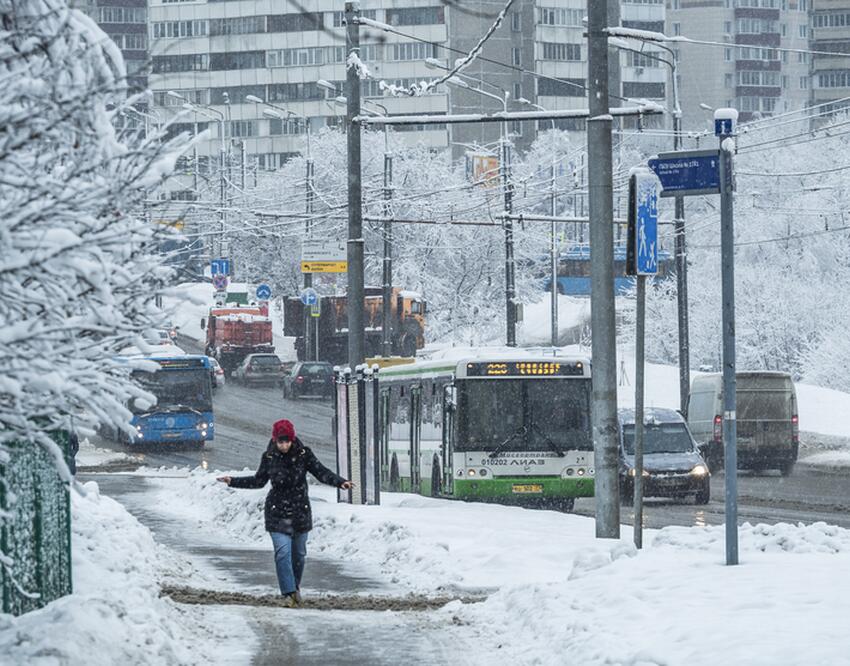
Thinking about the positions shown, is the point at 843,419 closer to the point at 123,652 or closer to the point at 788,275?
the point at 788,275

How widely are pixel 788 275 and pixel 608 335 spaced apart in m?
68.6

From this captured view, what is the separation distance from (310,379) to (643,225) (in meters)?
55.2

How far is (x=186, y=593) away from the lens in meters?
15.7

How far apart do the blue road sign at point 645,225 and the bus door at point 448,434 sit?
13970 mm

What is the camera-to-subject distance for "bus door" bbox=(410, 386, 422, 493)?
32250 millimetres

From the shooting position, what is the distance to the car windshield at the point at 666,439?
3350 cm

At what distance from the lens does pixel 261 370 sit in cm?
7738

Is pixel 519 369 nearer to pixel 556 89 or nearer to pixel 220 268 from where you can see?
pixel 220 268

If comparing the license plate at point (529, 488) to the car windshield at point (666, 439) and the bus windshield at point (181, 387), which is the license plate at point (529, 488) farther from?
the bus windshield at point (181, 387)

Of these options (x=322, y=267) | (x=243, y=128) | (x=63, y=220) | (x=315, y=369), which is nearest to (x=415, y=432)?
(x=322, y=267)

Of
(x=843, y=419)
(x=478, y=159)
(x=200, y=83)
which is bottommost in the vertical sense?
(x=843, y=419)

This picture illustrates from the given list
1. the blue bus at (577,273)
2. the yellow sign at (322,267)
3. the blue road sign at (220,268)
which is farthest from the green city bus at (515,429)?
the blue bus at (577,273)

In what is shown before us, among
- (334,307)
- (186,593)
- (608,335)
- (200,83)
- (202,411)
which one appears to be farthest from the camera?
(200,83)

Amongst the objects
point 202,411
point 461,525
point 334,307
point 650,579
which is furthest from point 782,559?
point 334,307
